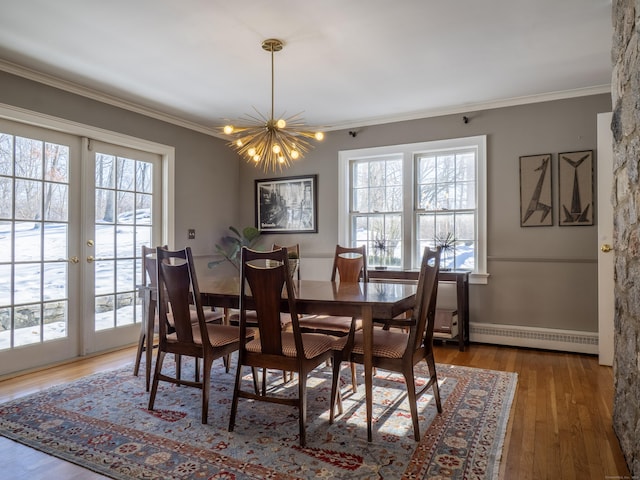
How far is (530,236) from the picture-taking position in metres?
4.11

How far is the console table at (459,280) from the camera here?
13.3 ft

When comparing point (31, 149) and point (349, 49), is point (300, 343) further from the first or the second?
point (31, 149)

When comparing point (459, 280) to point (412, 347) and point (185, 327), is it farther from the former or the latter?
point (185, 327)

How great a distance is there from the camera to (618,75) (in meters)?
2.19

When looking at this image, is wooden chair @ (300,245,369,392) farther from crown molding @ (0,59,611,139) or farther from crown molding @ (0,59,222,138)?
crown molding @ (0,59,222,138)

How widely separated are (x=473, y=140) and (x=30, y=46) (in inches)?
154

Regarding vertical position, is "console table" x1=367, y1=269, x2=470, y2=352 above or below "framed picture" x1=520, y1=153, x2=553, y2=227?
below

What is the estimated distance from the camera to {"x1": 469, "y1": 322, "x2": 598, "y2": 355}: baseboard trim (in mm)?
3867

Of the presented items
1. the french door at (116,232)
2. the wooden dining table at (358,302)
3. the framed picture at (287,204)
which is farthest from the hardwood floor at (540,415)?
the framed picture at (287,204)

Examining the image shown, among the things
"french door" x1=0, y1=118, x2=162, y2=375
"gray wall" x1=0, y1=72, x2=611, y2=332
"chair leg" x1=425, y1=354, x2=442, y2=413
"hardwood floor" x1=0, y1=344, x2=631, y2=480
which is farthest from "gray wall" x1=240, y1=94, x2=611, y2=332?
"french door" x1=0, y1=118, x2=162, y2=375

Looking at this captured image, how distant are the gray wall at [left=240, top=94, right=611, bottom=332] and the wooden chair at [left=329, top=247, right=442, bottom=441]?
2077mm

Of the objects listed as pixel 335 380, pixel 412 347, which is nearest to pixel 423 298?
pixel 412 347

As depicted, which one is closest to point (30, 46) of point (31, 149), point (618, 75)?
point (31, 149)

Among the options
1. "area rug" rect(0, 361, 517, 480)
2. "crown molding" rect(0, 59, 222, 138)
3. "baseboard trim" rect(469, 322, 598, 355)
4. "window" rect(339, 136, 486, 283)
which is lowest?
"area rug" rect(0, 361, 517, 480)
